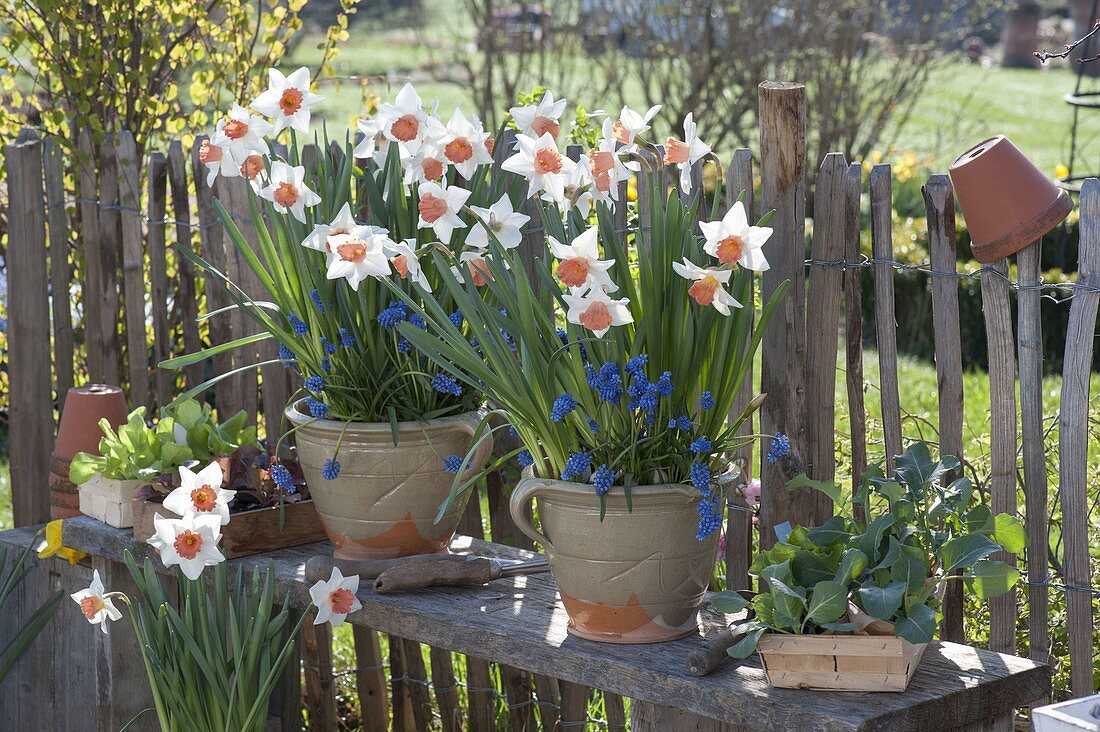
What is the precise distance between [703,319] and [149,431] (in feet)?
3.67

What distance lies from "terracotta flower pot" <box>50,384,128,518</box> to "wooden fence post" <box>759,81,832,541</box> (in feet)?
4.27

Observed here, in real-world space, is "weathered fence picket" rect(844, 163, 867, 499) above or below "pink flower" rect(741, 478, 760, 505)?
above

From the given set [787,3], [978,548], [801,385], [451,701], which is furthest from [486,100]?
[978,548]

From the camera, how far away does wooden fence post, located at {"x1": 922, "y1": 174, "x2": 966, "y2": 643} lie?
6.47ft

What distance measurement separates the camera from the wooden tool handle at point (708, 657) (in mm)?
1684

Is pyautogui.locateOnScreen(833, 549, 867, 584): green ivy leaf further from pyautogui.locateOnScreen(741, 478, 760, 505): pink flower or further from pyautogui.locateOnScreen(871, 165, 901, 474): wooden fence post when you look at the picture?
pyautogui.locateOnScreen(741, 478, 760, 505): pink flower

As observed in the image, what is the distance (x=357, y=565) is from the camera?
2104 millimetres

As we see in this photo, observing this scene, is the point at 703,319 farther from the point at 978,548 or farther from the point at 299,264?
the point at 299,264

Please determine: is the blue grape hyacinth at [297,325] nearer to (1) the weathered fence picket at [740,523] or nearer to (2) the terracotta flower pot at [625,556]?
(2) the terracotta flower pot at [625,556]

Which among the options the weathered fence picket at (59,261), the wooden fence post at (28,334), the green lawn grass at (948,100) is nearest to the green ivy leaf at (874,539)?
the weathered fence picket at (59,261)

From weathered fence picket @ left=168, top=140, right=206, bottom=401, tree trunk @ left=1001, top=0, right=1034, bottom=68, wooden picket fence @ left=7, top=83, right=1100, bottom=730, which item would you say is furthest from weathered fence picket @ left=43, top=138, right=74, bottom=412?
tree trunk @ left=1001, top=0, right=1034, bottom=68

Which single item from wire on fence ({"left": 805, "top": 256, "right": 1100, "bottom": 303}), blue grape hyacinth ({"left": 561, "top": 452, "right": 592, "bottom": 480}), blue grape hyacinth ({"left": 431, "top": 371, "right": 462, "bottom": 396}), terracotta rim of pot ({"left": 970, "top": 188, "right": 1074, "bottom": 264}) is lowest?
blue grape hyacinth ({"left": 561, "top": 452, "right": 592, "bottom": 480})

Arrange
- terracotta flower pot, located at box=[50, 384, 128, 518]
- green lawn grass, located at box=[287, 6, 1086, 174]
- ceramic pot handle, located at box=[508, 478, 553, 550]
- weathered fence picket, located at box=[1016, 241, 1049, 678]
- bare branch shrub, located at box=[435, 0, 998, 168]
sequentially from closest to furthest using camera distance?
ceramic pot handle, located at box=[508, 478, 553, 550], weathered fence picket, located at box=[1016, 241, 1049, 678], terracotta flower pot, located at box=[50, 384, 128, 518], bare branch shrub, located at box=[435, 0, 998, 168], green lawn grass, located at box=[287, 6, 1086, 174]

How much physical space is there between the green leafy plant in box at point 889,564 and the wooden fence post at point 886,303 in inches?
13.9
